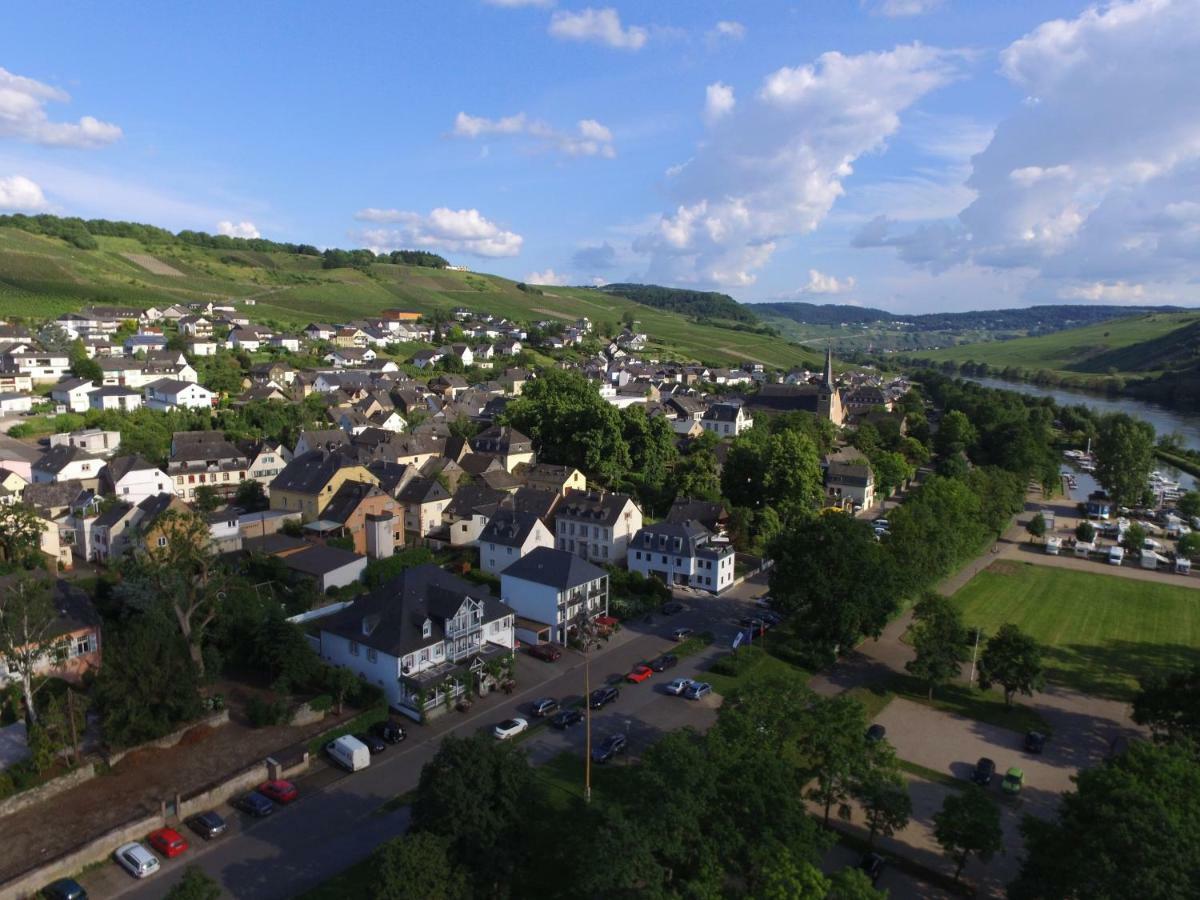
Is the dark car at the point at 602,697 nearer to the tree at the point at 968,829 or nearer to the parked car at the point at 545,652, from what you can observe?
the parked car at the point at 545,652

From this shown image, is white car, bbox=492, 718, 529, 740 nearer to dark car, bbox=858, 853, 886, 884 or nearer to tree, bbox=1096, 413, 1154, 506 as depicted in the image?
dark car, bbox=858, 853, 886, 884

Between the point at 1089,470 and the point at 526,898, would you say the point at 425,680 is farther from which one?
the point at 1089,470

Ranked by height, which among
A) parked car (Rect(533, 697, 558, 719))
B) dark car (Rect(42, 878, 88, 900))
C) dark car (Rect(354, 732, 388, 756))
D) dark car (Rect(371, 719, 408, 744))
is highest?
parked car (Rect(533, 697, 558, 719))

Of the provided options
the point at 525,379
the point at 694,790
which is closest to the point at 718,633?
the point at 694,790

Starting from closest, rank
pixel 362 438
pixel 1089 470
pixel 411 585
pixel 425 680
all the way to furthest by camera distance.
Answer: pixel 425 680 → pixel 411 585 → pixel 362 438 → pixel 1089 470

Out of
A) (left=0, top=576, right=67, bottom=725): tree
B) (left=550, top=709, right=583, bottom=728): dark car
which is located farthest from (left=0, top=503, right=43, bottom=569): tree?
(left=550, top=709, right=583, bottom=728): dark car

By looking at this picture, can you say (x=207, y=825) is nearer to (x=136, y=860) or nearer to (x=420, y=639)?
(x=136, y=860)
